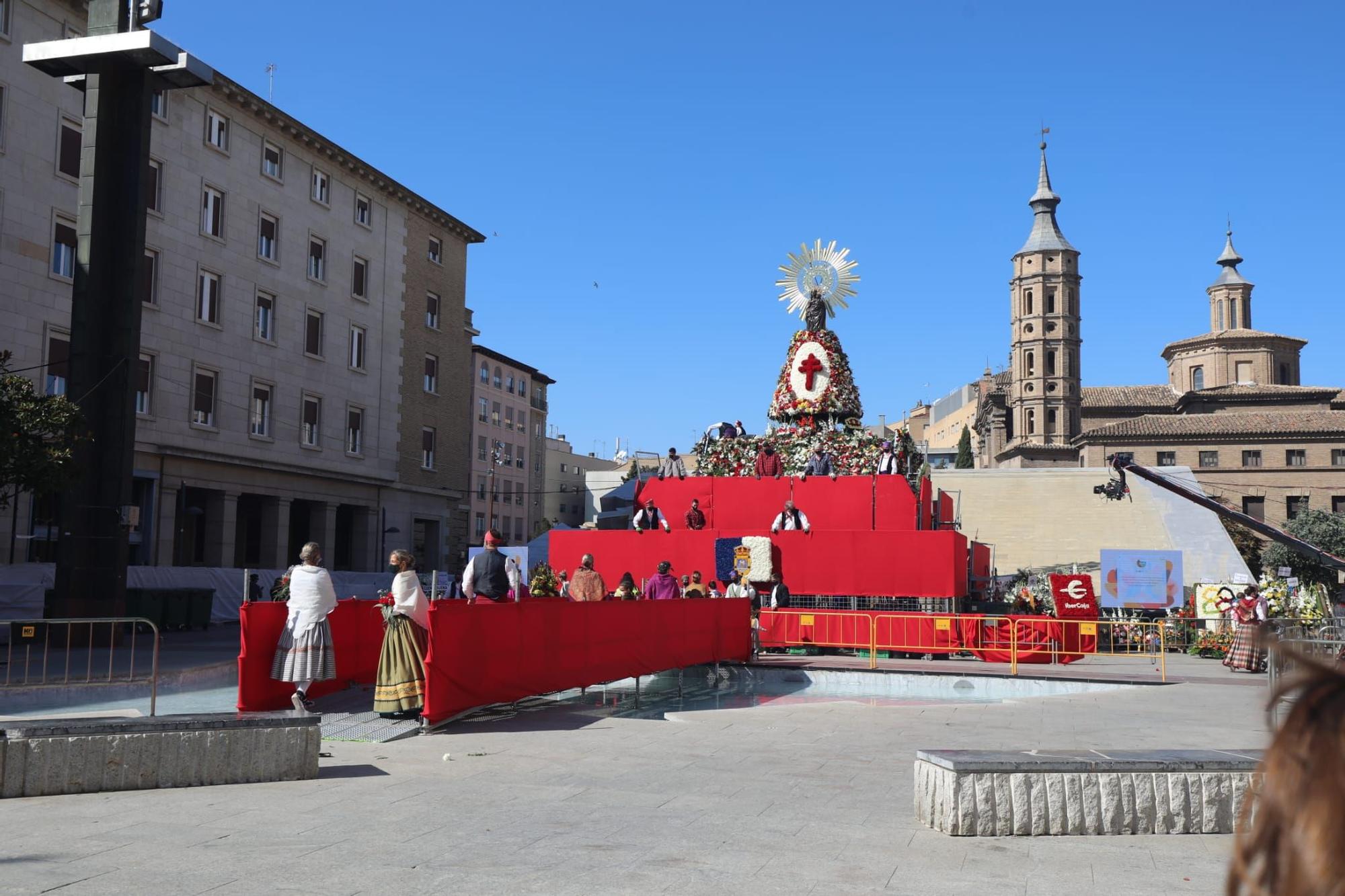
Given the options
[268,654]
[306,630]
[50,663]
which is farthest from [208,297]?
[306,630]

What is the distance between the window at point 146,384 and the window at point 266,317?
507cm

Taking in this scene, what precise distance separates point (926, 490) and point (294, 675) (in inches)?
773

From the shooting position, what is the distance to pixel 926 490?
1103 inches

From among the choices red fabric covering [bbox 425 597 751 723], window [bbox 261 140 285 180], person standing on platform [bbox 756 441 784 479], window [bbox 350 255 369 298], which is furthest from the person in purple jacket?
window [bbox 350 255 369 298]

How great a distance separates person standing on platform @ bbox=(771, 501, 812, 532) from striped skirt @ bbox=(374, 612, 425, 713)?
16084 mm

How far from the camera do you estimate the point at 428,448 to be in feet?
157

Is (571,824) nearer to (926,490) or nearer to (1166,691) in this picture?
(1166,691)

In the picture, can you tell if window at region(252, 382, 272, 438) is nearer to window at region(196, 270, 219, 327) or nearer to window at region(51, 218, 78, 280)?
window at region(196, 270, 219, 327)

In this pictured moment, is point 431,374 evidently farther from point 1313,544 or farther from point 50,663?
point 1313,544

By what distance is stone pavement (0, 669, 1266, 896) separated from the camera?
602cm

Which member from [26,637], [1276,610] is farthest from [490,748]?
[1276,610]

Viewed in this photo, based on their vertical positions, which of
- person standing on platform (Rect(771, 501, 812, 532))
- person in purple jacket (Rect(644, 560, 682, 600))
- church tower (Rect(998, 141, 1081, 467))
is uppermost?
church tower (Rect(998, 141, 1081, 467))

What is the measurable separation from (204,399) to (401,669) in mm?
26788

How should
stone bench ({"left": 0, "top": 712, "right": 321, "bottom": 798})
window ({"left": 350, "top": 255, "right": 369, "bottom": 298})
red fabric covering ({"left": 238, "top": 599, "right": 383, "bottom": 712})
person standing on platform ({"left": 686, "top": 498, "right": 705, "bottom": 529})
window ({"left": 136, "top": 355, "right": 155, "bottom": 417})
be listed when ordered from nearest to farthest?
stone bench ({"left": 0, "top": 712, "right": 321, "bottom": 798}), red fabric covering ({"left": 238, "top": 599, "right": 383, "bottom": 712}), person standing on platform ({"left": 686, "top": 498, "right": 705, "bottom": 529}), window ({"left": 136, "top": 355, "right": 155, "bottom": 417}), window ({"left": 350, "top": 255, "right": 369, "bottom": 298})
